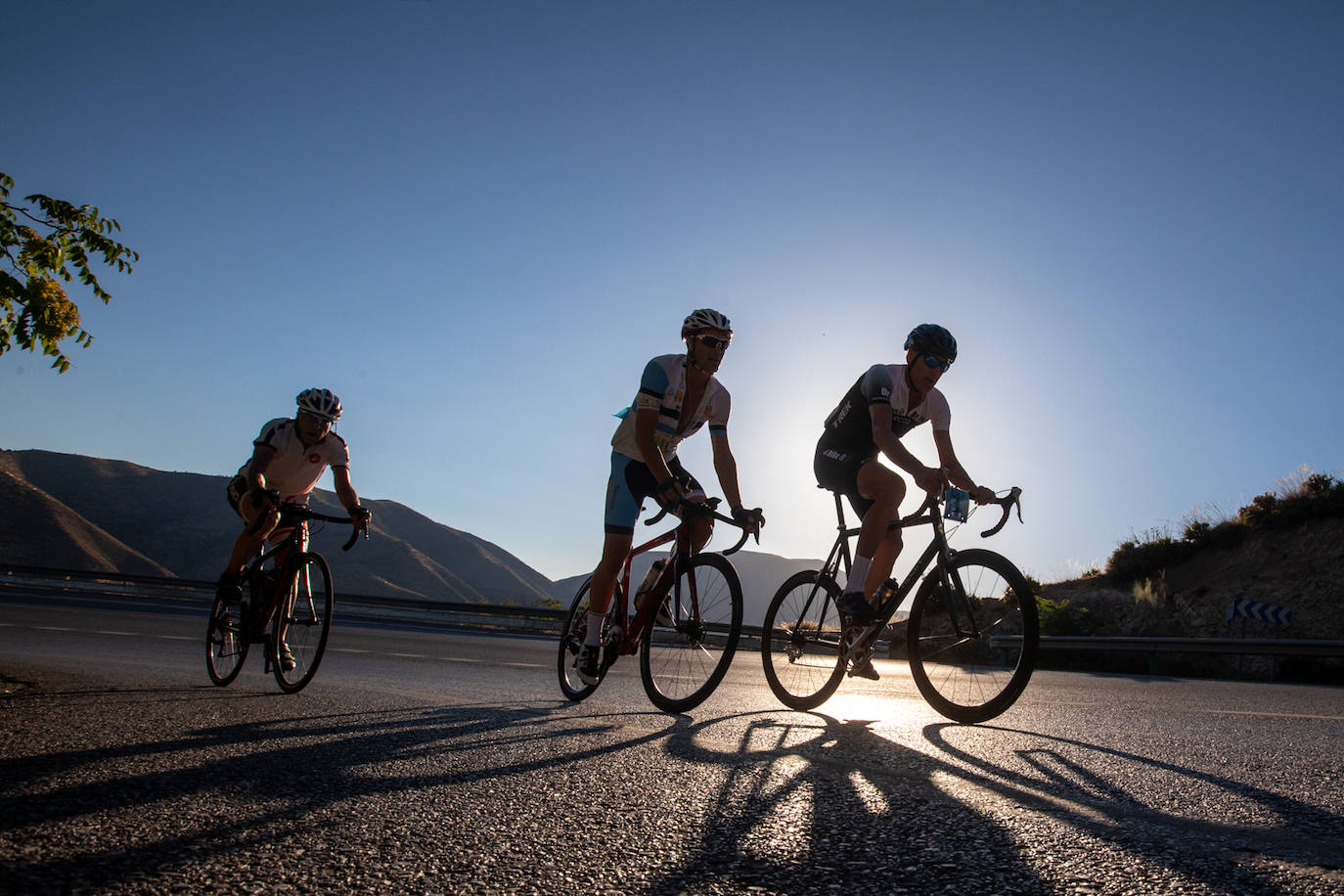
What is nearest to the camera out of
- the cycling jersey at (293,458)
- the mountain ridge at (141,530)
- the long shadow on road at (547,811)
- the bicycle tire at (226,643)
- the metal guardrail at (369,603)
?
the long shadow on road at (547,811)

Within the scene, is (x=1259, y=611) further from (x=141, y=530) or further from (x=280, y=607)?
(x=141, y=530)

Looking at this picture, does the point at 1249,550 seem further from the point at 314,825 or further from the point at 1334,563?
the point at 314,825

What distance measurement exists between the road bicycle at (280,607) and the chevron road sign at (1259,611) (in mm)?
15685

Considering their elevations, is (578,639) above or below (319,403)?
below

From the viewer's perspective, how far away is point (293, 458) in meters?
6.24

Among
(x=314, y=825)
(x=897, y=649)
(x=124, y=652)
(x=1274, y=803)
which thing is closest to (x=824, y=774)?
(x=1274, y=803)

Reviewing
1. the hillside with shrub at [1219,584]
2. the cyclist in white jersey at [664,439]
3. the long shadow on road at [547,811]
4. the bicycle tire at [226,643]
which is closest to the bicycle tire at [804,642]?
the cyclist in white jersey at [664,439]

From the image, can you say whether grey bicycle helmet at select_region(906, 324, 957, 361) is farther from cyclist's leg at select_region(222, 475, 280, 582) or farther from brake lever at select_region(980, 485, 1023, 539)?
cyclist's leg at select_region(222, 475, 280, 582)

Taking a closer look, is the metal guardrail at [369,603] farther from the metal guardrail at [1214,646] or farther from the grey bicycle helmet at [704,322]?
the grey bicycle helmet at [704,322]

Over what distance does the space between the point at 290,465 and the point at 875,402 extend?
410 cm

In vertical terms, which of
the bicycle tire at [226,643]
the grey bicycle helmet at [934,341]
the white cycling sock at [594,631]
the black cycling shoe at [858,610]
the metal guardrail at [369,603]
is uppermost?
the grey bicycle helmet at [934,341]

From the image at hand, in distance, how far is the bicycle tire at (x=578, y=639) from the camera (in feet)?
18.5

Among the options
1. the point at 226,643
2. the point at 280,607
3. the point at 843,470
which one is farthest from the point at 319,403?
the point at 843,470

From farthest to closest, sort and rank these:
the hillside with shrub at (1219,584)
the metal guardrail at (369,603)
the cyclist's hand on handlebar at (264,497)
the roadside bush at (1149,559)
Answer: the metal guardrail at (369,603) < the roadside bush at (1149,559) < the hillside with shrub at (1219,584) < the cyclist's hand on handlebar at (264,497)
